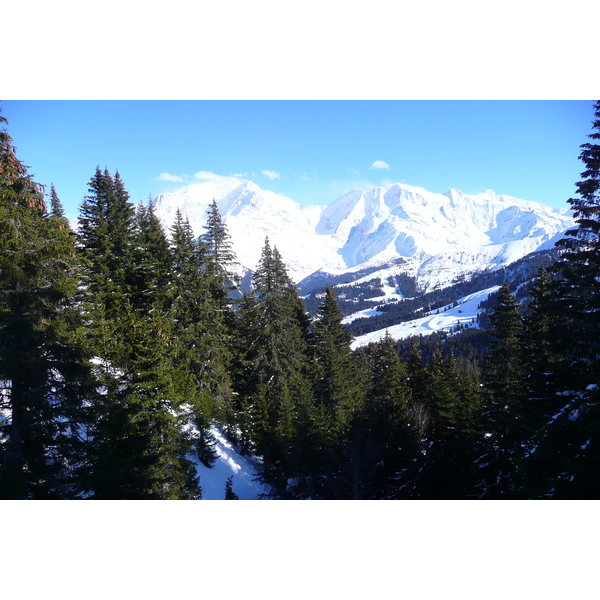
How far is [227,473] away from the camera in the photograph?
25172 mm

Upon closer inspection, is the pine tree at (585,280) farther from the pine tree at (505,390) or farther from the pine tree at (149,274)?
the pine tree at (149,274)

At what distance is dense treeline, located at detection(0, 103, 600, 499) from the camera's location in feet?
31.2

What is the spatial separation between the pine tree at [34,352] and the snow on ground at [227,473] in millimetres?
13471

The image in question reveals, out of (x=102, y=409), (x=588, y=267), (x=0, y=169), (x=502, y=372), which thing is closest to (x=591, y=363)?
(x=588, y=267)

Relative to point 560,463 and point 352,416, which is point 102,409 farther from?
point 352,416

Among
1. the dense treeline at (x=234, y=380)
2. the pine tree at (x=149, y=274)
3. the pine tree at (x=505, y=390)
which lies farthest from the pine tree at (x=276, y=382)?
the pine tree at (x=505, y=390)

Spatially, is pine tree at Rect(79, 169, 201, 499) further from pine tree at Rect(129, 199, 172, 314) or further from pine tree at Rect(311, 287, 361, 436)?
pine tree at Rect(311, 287, 361, 436)

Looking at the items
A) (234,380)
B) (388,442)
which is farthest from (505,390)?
(234,380)

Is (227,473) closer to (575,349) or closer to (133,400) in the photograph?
(133,400)

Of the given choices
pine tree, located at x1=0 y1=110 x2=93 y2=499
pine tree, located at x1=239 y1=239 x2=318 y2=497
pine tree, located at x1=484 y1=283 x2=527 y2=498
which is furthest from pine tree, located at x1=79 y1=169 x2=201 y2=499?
pine tree, located at x1=484 y1=283 x2=527 y2=498

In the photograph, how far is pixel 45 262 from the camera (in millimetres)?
10148

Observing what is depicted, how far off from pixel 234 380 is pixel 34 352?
23512 mm

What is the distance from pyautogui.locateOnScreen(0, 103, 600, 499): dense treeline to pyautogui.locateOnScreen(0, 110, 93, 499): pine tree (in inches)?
1.7

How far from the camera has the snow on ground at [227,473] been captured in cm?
2261
